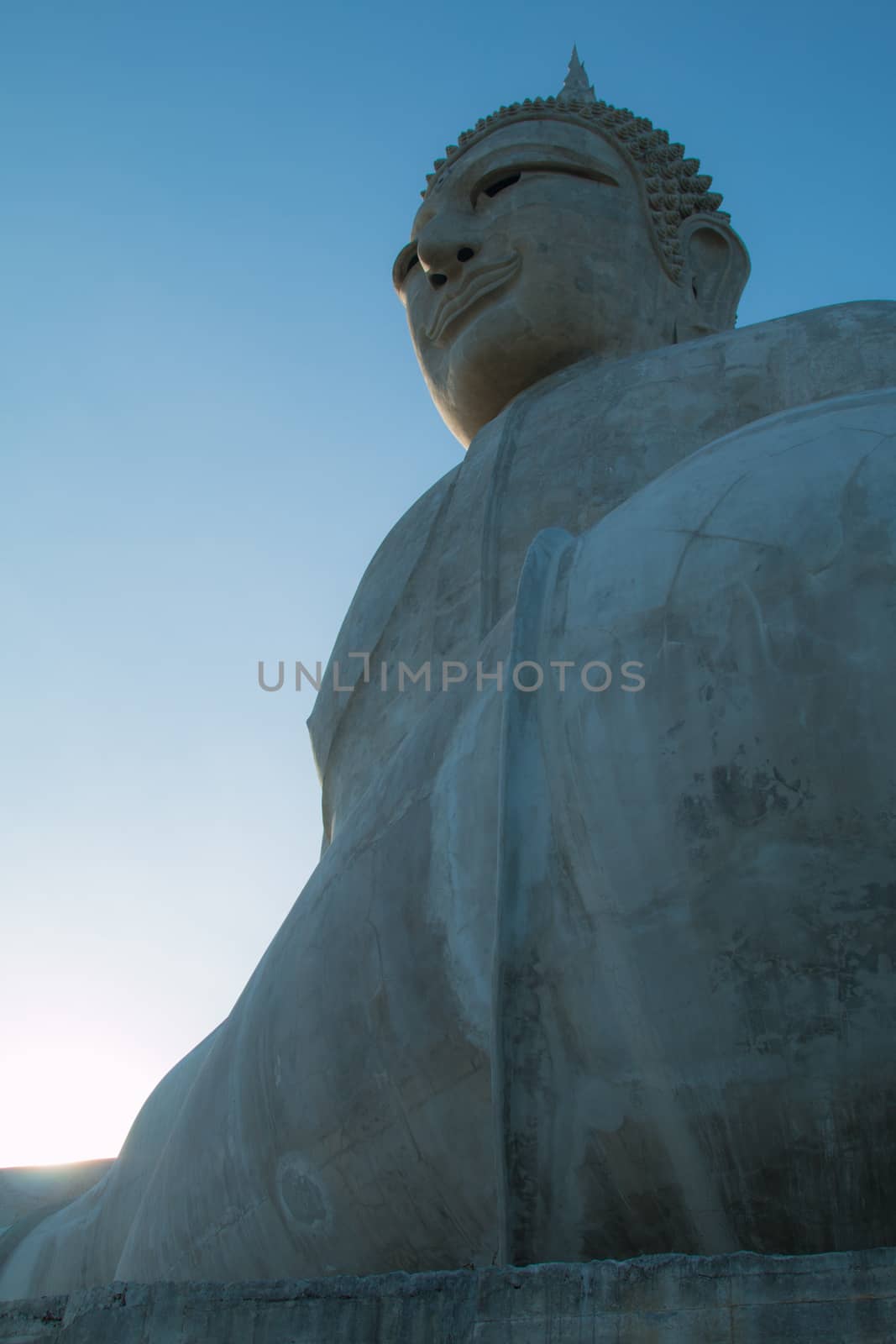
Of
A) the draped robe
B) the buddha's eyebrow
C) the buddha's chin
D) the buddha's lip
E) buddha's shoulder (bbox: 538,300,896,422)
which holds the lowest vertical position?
the draped robe

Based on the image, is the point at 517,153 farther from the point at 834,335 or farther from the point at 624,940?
the point at 624,940

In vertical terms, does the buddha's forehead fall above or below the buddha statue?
above

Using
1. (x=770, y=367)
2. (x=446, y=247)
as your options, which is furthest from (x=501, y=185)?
(x=770, y=367)

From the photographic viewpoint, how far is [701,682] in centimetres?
313

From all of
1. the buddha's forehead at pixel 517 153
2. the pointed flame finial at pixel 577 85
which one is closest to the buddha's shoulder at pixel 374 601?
the buddha's forehead at pixel 517 153

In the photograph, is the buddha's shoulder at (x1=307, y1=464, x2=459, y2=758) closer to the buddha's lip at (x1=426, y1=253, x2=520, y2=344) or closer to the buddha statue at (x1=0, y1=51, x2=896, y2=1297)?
the buddha's lip at (x1=426, y1=253, x2=520, y2=344)

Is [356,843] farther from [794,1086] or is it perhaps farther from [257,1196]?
[794,1086]

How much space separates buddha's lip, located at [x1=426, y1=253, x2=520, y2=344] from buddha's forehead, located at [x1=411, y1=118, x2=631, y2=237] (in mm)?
492

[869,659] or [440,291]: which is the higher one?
[440,291]

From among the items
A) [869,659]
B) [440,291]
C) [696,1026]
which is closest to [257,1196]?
[696,1026]

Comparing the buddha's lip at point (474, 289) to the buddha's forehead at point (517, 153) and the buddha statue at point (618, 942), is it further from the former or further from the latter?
the buddha statue at point (618, 942)

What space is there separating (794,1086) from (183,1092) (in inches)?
126

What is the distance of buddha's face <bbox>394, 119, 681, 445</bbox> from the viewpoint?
23.4 feet

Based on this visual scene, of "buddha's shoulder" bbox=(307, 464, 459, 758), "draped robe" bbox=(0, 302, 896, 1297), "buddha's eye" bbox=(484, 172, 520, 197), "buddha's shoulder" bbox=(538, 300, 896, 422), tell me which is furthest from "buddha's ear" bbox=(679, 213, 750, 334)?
"draped robe" bbox=(0, 302, 896, 1297)
